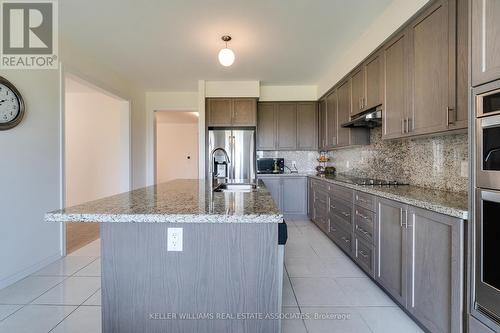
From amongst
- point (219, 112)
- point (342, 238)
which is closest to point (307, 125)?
point (219, 112)

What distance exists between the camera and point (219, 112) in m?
4.90

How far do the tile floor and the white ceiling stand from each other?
2624mm

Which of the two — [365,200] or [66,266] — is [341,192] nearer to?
[365,200]

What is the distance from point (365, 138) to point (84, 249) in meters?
4.02

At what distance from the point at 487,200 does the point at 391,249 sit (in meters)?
1.00

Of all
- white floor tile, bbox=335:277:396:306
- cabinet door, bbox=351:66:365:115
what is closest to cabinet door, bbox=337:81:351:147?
cabinet door, bbox=351:66:365:115

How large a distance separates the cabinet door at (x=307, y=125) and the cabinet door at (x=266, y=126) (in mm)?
495

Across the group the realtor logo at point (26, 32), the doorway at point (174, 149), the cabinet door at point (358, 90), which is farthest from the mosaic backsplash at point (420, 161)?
the doorway at point (174, 149)

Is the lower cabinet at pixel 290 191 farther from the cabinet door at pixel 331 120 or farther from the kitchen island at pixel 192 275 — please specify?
the kitchen island at pixel 192 275

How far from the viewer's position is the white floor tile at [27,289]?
215cm

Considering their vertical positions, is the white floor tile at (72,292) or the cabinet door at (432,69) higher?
the cabinet door at (432,69)

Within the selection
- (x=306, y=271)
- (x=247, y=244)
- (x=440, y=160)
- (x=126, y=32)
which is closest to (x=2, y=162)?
(x=126, y=32)

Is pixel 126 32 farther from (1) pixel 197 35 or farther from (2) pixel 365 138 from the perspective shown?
(2) pixel 365 138

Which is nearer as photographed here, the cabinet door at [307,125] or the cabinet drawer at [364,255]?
the cabinet drawer at [364,255]
